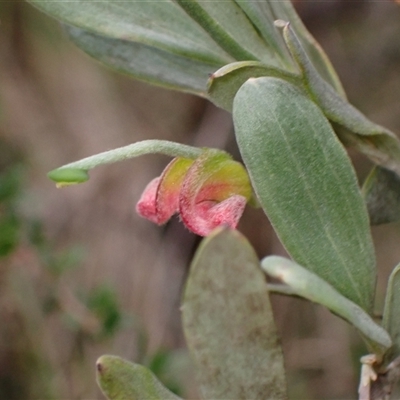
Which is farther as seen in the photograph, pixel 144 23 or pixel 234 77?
pixel 144 23

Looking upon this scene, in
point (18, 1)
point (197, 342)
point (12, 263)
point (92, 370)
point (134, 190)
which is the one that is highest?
point (18, 1)

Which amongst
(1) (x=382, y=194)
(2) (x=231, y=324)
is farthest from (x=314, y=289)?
(1) (x=382, y=194)

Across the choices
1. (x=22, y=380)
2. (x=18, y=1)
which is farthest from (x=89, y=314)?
(x=18, y=1)

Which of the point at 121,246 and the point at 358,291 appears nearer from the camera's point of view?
the point at 358,291

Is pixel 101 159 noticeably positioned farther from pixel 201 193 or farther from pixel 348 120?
pixel 348 120

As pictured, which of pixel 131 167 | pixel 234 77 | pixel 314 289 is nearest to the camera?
pixel 314 289

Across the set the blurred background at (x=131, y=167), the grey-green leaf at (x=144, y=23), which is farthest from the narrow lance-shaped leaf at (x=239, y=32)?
the blurred background at (x=131, y=167)

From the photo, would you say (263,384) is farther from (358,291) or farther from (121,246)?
(121,246)
